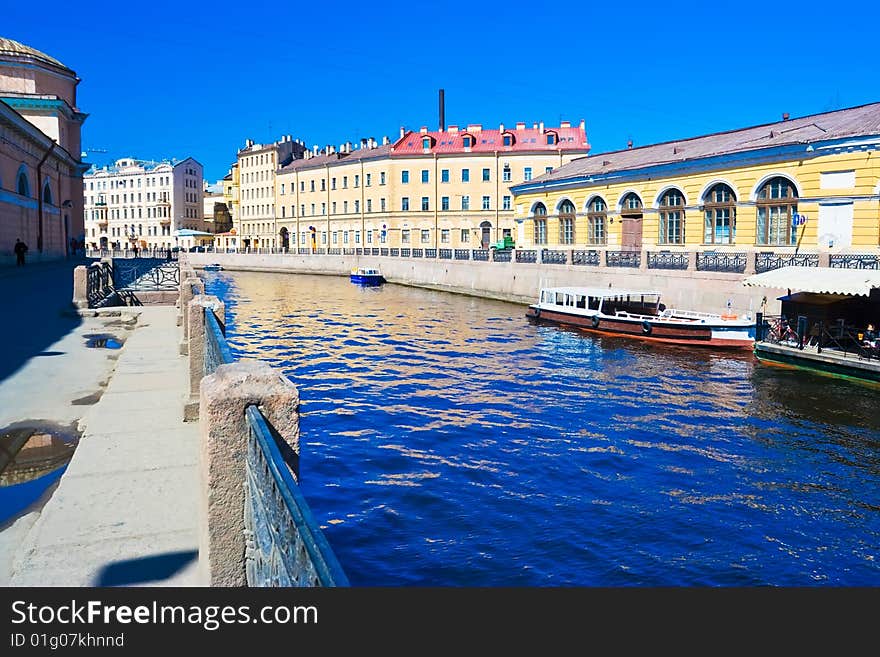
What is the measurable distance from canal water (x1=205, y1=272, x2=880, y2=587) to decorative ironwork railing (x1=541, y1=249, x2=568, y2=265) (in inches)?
568

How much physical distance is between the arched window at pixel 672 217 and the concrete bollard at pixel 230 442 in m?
32.9

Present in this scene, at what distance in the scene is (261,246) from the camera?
322 ft

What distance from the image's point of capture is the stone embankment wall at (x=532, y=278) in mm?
27959

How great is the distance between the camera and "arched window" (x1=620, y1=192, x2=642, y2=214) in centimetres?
3731

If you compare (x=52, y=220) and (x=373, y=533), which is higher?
(x=52, y=220)

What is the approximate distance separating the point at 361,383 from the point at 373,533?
391 inches

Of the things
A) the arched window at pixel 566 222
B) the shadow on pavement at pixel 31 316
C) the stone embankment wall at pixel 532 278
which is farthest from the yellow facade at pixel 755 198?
the shadow on pavement at pixel 31 316

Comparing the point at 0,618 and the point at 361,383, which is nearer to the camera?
the point at 0,618

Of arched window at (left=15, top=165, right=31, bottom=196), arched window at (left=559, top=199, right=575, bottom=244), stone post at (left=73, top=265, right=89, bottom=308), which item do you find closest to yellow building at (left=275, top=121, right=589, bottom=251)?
arched window at (left=559, top=199, right=575, bottom=244)

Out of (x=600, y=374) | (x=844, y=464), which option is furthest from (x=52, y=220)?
(x=844, y=464)

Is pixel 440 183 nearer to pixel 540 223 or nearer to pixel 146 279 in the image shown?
pixel 540 223

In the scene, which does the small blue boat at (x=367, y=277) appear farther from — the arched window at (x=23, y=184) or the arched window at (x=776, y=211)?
the arched window at (x=776, y=211)

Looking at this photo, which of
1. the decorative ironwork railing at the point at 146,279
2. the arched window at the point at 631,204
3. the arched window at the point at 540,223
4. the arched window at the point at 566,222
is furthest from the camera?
the arched window at the point at 540,223

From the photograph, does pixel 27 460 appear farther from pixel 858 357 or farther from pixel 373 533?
pixel 858 357
